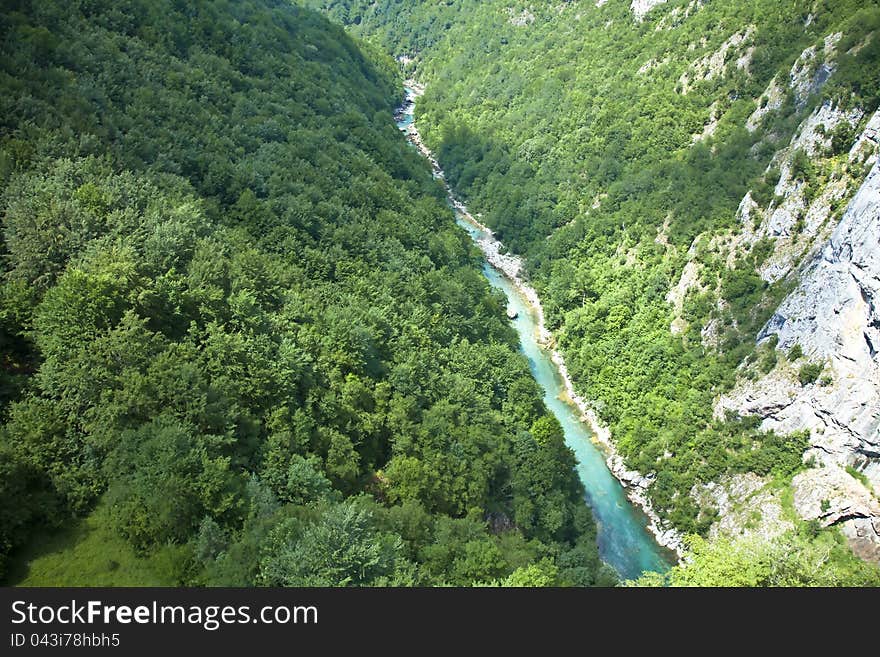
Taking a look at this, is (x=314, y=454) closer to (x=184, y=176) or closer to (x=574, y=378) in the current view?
(x=184, y=176)

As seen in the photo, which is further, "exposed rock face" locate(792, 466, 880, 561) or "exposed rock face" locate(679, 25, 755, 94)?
"exposed rock face" locate(679, 25, 755, 94)

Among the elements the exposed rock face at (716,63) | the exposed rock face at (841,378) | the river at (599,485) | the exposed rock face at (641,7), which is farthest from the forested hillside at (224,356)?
the exposed rock face at (641,7)

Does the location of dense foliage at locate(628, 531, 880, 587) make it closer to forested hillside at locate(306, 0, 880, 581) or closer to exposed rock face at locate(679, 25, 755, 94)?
forested hillside at locate(306, 0, 880, 581)

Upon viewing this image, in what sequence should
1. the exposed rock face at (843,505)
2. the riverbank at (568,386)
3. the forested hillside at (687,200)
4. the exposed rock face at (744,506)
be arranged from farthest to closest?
1. the forested hillside at (687,200)
2. the riverbank at (568,386)
3. the exposed rock face at (744,506)
4. the exposed rock face at (843,505)

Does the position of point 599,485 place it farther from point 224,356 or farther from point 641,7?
point 641,7

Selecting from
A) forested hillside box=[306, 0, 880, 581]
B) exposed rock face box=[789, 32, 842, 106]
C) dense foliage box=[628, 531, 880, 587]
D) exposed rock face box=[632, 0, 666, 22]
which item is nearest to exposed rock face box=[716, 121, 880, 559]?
forested hillside box=[306, 0, 880, 581]

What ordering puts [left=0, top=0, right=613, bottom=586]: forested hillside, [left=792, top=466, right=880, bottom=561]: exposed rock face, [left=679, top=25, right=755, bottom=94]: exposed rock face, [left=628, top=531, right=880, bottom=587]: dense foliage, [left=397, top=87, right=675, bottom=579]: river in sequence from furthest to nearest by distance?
1. [left=679, top=25, right=755, bottom=94]: exposed rock face
2. [left=397, top=87, right=675, bottom=579]: river
3. [left=792, top=466, right=880, bottom=561]: exposed rock face
4. [left=628, top=531, right=880, bottom=587]: dense foliage
5. [left=0, top=0, right=613, bottom=586]: forested hillside

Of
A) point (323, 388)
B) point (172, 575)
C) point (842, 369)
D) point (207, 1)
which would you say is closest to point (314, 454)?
point (323, 388)

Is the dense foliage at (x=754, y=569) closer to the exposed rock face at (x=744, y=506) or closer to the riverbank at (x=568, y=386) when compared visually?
the exposed rock face at (x=744, y=506)

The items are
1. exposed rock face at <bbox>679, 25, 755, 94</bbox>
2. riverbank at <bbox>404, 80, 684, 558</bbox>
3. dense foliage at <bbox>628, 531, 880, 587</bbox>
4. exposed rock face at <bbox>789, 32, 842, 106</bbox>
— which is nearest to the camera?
dense foliage at <bbox>628, 531, 880, 587</bbox>
